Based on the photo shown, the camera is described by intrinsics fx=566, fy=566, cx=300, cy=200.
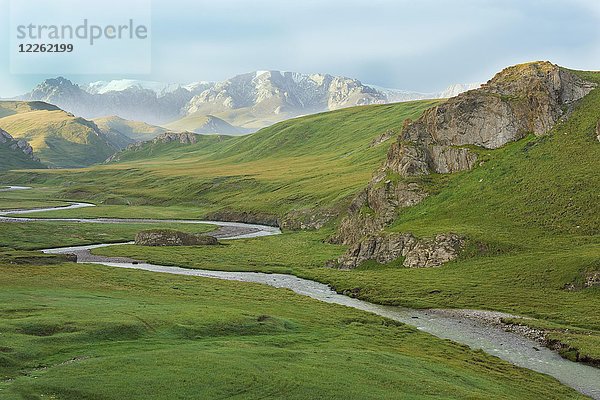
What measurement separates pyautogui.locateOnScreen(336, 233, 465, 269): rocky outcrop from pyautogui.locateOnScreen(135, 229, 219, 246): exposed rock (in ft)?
138

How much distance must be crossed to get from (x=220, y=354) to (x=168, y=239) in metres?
96.7

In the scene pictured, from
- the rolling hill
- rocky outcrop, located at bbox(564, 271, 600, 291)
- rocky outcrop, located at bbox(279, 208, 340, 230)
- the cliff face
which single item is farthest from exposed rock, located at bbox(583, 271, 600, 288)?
rocky outcrop, located at bbox(279, 208, 340, 230)

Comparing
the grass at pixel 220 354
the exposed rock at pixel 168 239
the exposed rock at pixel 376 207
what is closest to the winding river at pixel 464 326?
the grass at pixel 220 354

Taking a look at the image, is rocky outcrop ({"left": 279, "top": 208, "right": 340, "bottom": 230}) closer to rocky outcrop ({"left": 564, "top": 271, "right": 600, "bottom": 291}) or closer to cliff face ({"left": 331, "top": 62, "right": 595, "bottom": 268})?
cliff face ({"left": 331, "top": 62, "right": 595, "bottom": 268})

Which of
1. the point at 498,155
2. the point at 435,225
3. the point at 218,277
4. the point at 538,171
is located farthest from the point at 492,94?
the point at 218,277

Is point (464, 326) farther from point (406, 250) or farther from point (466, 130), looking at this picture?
point (466, 130)

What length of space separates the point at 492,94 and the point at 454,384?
104 metres

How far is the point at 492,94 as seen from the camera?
133m

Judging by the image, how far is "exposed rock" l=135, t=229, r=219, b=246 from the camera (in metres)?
136

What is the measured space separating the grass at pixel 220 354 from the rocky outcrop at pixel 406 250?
101 ft

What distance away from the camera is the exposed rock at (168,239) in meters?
136

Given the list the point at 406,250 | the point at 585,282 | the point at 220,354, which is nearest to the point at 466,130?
the point at 406,250

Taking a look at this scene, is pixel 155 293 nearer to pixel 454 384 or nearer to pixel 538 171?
pixel 454 384

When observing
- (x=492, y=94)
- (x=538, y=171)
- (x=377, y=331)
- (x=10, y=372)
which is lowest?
(x=377, y=331)
